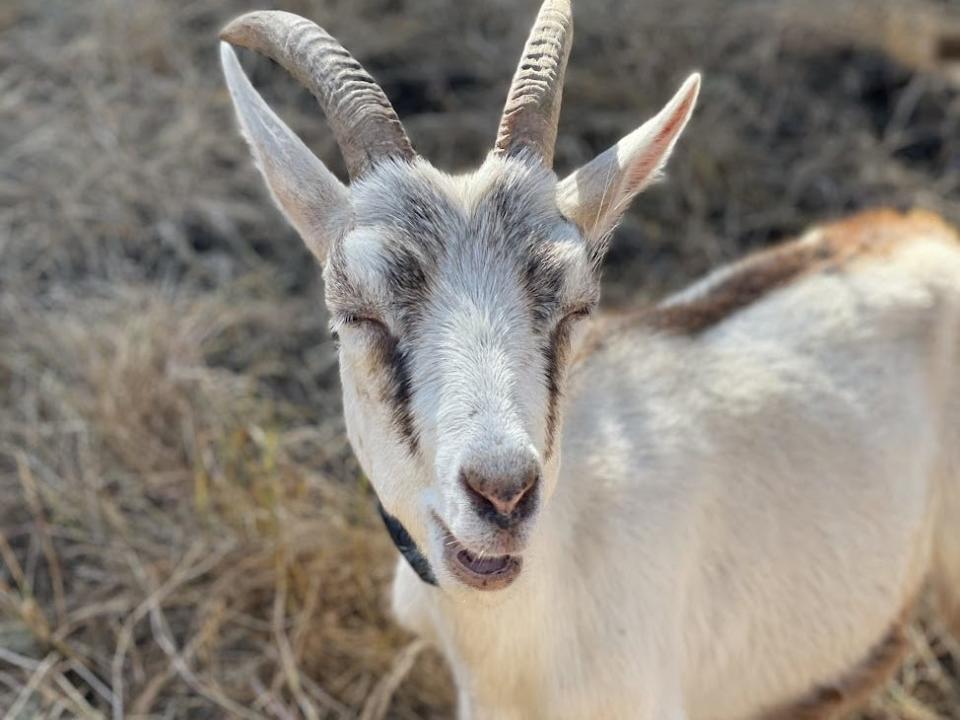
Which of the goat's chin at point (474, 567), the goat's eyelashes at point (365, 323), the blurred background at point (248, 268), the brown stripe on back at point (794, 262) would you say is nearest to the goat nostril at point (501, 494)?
the goat's chin at point (474, 567)

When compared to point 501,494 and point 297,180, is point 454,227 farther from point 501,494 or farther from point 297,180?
point 501,494

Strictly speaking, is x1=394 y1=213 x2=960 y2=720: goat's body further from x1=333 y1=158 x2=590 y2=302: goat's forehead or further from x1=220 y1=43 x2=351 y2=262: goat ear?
x1=220 y1=43 x2=351 y2=262: goat ear

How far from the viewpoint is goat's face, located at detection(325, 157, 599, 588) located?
276cm

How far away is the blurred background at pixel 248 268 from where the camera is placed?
4.90 m

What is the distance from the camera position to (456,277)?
3016 millimetres

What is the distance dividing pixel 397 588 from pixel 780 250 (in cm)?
201

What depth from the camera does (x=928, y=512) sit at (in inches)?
177

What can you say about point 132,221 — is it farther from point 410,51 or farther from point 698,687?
point 698,687

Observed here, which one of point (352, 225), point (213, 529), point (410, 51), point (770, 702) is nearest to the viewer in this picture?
point (352, 225)

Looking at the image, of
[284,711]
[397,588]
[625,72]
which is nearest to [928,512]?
[397,588]

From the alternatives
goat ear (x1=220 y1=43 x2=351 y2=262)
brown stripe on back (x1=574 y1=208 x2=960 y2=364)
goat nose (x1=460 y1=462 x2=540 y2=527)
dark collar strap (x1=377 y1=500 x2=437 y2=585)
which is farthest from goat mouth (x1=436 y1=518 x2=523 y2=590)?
brown stripe on back (x1=574 y1=208 x2=960 y2=364)

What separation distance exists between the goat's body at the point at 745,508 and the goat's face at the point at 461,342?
55cm

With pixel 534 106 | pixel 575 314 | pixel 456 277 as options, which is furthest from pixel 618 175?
pixel 456 277

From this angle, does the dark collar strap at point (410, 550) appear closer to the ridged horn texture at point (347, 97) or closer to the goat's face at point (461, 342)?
the goat's face at point (461, 342)
